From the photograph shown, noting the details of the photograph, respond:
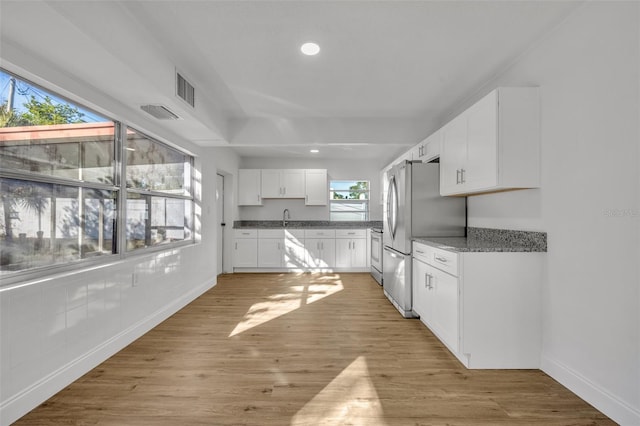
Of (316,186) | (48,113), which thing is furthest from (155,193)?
(316,186)

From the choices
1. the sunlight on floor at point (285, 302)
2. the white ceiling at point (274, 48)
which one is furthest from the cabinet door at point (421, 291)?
the white ceiling at point (274, 48)

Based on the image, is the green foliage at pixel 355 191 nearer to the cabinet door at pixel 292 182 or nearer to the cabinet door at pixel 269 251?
the cabinet door at pixel 292 182

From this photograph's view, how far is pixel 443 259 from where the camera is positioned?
2.55m

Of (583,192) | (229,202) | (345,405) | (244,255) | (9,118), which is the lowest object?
(345,405)

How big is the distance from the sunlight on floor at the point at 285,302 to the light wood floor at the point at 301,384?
1.7 inches

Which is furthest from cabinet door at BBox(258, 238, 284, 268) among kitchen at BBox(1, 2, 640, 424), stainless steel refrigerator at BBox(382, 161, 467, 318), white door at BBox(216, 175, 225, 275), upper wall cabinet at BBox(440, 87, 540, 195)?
upper wall cabinet at BBox(440, 87, 540, 195)

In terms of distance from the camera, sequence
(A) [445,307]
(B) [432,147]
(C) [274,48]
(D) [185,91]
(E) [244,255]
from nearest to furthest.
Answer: (C) [274,48], (A) [445,307], (D) [185,91], (B) [432,147], (E) [244,255]

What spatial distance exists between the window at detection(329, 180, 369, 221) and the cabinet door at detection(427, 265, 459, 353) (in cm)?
395

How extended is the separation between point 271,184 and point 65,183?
4250 millimetres

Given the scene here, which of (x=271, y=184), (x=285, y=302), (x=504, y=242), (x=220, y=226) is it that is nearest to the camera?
(x=504, y=242)

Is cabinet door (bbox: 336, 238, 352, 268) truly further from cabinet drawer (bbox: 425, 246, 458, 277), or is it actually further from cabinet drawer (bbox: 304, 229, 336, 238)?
cabinet drawer (bbox: 425, 246, 458, 277)

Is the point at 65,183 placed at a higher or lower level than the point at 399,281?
higher

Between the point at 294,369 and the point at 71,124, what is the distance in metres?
2.45

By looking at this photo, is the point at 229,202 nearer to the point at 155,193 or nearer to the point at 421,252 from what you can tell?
the point at 155,193
